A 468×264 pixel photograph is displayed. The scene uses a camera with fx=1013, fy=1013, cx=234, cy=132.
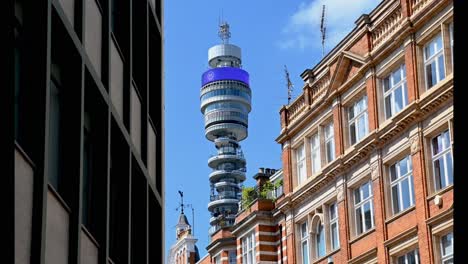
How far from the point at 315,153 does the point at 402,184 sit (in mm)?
8214

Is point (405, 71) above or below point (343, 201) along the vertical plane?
above

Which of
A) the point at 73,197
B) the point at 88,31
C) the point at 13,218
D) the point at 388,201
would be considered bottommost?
the point at 13,218

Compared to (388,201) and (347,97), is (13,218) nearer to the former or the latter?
(388,201)

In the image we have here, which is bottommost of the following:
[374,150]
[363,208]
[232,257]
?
[363,208]

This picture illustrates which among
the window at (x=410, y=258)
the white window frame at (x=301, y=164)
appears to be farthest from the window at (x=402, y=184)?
the white window frame at (x=301, y=164)

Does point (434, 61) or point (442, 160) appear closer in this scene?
point (442, 160)

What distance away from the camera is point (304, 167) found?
46500mm

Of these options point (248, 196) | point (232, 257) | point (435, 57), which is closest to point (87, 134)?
point (435, 57)

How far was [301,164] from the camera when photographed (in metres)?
47.1

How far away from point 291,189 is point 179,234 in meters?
40.1

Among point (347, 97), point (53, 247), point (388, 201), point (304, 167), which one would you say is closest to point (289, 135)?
point (304, 167)

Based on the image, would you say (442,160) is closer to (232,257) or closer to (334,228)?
(334,228)

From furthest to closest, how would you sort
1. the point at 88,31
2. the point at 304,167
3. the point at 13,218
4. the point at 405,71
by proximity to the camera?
the point at 304,167 → the point at 405,71 → the point at 88,31 → the point at 13,218

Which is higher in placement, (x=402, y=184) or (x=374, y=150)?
(x=374, y=150)
